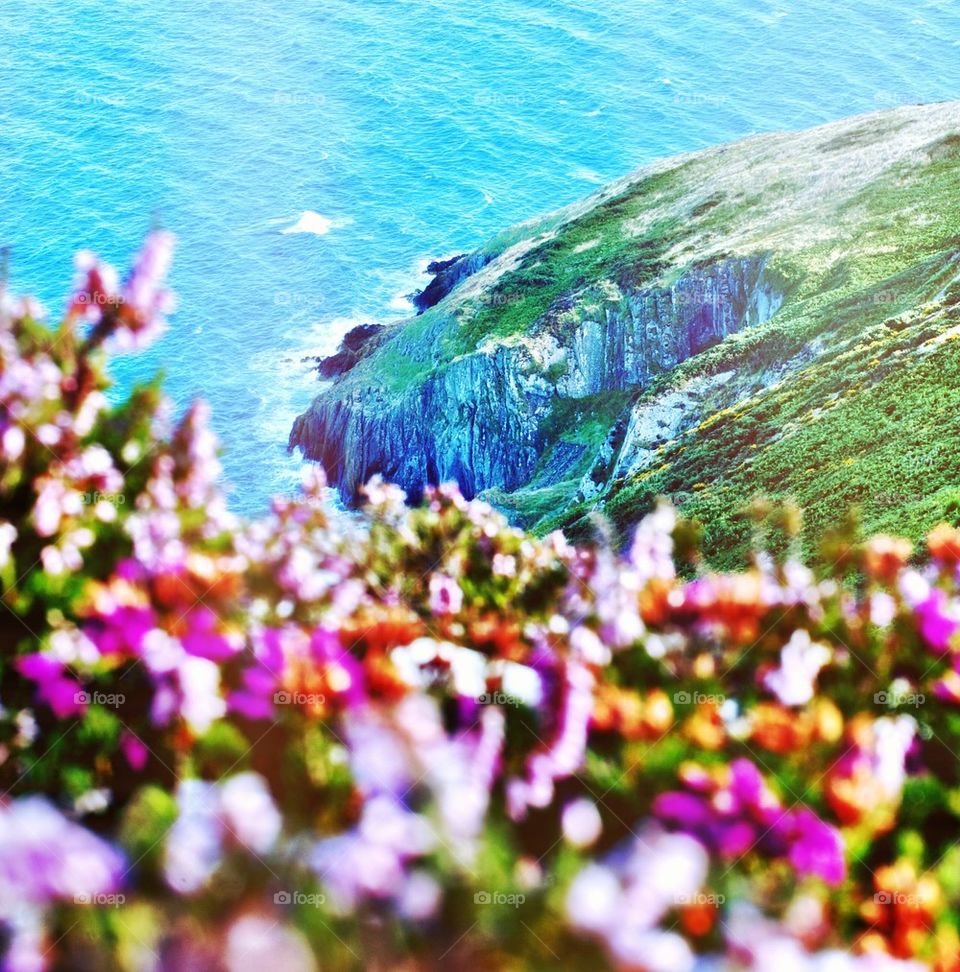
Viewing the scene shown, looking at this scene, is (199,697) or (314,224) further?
(314,224)

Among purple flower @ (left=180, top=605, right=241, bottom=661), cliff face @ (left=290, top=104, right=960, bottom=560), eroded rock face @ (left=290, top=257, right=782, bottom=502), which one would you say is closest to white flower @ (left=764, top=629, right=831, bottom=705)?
purple flower @ (left=180, top=605, right=241, bottom=661)

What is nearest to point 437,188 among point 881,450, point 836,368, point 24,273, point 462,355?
point 24,273

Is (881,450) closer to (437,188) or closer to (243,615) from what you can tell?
(243,615)

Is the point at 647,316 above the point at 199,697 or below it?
below
